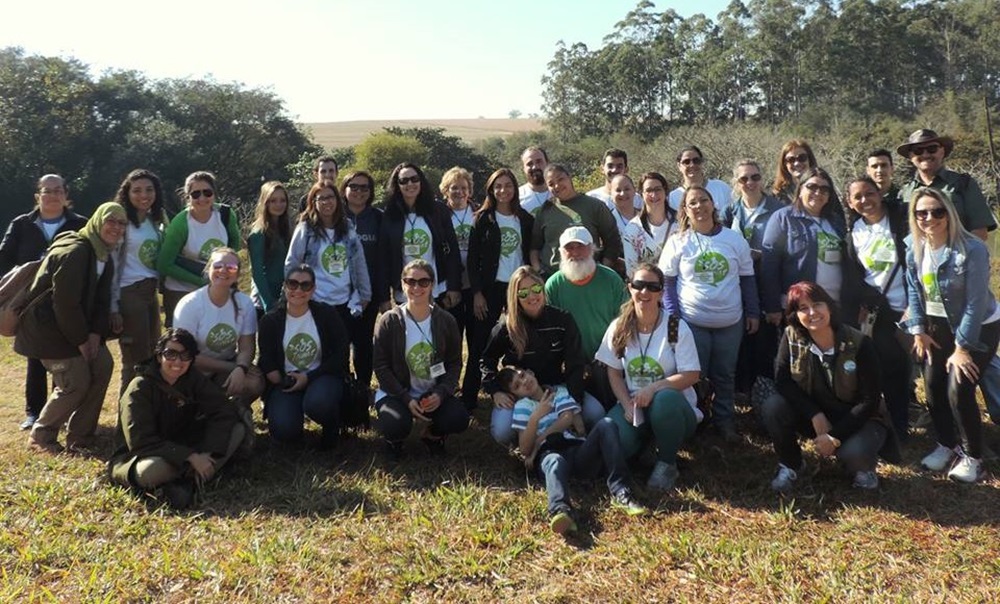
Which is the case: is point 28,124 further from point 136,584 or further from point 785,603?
point 785,603

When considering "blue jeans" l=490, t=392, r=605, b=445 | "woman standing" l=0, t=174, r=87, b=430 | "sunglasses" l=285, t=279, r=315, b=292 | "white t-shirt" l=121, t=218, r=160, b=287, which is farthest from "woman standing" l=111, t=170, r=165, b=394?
"blue jeans" l=490, t=392, r=605, b=445

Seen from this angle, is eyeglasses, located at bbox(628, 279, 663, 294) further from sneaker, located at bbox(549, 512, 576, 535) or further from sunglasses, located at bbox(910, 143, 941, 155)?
sunglasses, located at bbox(910, 143, 941, 155)

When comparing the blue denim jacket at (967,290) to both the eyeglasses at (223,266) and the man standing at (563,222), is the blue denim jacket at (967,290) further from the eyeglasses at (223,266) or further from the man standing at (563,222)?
the eyeglasses at (223,266)

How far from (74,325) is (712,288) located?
14.5 feet

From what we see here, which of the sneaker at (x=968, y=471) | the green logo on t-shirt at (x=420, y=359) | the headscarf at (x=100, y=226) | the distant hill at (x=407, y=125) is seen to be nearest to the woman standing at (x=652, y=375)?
the green logo on t-shirt at (x=420, y=359)

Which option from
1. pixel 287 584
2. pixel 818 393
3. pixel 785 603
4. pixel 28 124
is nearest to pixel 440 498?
pixel 287 584

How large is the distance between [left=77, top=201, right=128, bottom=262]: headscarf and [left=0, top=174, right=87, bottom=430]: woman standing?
918 mm

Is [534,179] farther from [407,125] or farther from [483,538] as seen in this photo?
[407,125]

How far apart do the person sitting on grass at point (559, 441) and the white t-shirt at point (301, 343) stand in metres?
1.37

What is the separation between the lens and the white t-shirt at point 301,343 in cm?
465

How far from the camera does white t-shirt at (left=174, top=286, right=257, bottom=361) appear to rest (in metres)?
4.55

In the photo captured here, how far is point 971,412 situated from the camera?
3.94 m

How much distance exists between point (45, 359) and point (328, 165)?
2.63m

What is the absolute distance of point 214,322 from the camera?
15.1 ft
